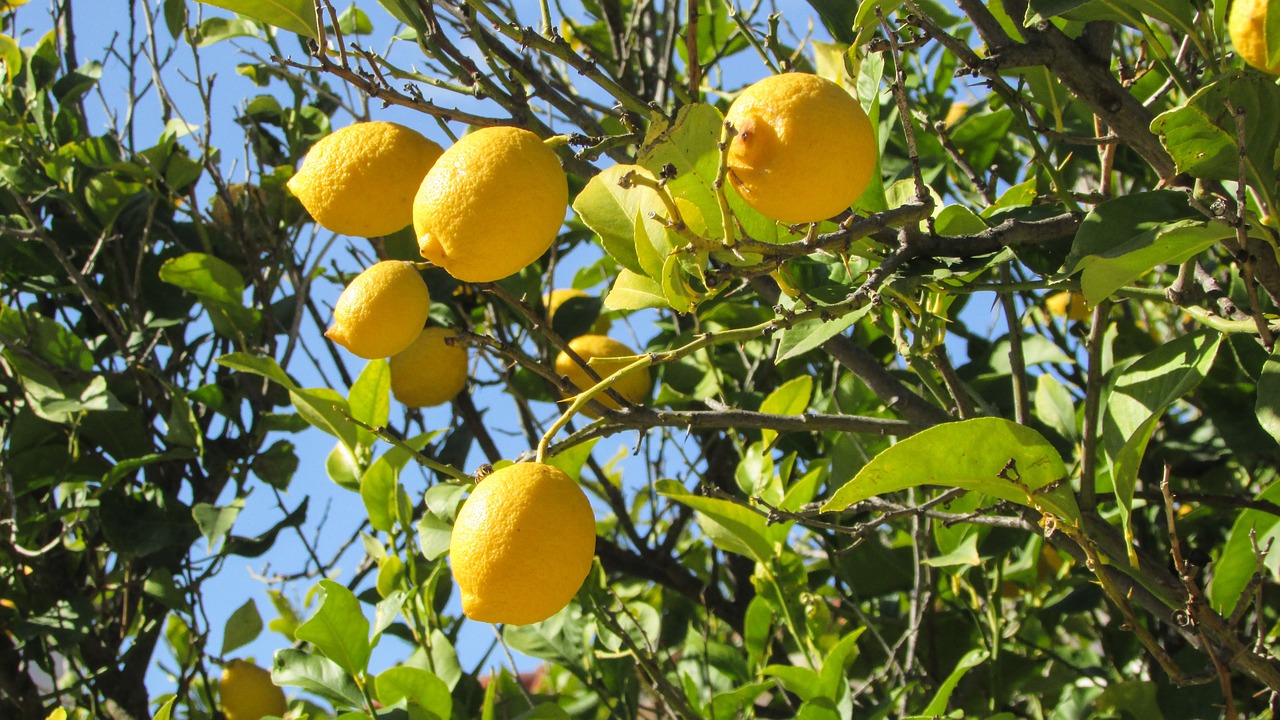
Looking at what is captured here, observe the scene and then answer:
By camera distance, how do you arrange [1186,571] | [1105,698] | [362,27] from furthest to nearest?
[362,27]
[1105,698]
[1186,571]

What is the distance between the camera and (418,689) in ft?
3.52

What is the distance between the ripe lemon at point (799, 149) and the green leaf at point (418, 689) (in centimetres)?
63

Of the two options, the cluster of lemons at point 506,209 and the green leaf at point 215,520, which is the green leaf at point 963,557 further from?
the green leaf at point 215,520

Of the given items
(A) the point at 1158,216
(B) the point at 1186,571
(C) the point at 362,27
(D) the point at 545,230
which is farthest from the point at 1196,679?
(C) the point at 362,27

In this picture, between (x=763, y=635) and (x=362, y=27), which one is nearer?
(x=763, y=635)

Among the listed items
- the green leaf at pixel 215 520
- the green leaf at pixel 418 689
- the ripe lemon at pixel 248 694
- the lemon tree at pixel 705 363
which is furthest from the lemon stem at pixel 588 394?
the ripe lemon at pixel 248 694

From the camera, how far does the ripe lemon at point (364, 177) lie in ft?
2.67

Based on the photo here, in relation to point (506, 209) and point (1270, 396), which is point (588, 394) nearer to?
point (506, 209)

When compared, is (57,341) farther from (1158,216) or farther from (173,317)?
(1158,216)

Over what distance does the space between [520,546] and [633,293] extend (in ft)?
0.99

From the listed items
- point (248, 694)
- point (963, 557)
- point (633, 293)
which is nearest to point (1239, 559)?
point (963, 557)

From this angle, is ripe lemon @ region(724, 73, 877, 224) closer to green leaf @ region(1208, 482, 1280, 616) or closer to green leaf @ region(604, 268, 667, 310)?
green leaf @ region(604, 268, 667, 310)

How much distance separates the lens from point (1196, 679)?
2.69ft

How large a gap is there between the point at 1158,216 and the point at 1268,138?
88mm
